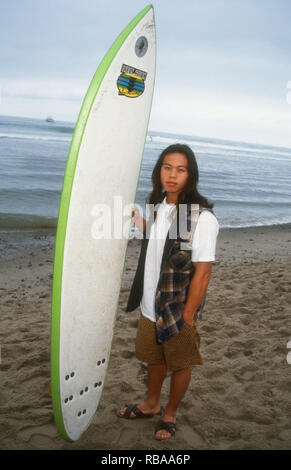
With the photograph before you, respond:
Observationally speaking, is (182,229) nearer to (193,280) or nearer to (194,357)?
(193,280)

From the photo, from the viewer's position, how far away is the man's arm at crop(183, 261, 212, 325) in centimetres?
170

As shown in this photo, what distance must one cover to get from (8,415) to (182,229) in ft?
5.61

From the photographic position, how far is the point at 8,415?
2266 millimetres

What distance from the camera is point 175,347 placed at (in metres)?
1.87

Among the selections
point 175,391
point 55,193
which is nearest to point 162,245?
point 175,391

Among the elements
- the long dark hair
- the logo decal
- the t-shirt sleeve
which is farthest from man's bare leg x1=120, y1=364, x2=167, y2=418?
the logo decal

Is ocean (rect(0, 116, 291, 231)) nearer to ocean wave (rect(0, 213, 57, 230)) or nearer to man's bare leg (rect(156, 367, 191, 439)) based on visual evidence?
ocean wave (rect(0, 213, 57, 230))

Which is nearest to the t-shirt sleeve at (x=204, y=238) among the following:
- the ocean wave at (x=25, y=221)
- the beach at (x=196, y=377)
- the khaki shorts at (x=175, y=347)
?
the khaki shorts at (x=175, y=347)

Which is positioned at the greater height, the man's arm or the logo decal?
the logo decal

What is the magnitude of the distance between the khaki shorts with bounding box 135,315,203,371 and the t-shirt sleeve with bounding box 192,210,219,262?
0.41 metres

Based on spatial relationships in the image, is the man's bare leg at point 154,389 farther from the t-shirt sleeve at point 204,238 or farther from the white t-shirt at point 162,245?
the t-shirt sleeve at point 204,238

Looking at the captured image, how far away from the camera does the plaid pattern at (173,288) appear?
172 centimetres

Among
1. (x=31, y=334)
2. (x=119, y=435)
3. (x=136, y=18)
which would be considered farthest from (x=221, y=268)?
(x=136, y=18)

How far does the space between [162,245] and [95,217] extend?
16.0 inches
